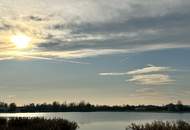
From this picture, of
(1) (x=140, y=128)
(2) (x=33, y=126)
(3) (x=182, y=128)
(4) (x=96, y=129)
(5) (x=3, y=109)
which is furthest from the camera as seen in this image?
(5) (x=3, y=109)

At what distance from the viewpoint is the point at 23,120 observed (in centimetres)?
4056

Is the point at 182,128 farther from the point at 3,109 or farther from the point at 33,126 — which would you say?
the point at 3,109

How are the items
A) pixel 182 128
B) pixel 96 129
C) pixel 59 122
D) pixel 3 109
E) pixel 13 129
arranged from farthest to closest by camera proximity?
pixel 3 109
pixel 96 129
pixel 59 122
pixel 13 129
pixel 182 128

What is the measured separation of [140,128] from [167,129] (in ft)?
8.50

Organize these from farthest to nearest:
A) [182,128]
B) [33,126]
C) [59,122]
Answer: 1. [59,122]
2. [33,126]
3. [182,128]

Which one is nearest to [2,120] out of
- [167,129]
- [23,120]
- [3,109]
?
[23,120]

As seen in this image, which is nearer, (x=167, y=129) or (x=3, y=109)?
(x=167, y=129)

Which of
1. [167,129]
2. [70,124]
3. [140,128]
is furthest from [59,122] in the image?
[167,129]

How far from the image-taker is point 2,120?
41031 mm

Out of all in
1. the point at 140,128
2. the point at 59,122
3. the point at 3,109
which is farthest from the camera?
the point at 3,109

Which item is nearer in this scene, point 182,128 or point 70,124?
point 182,128

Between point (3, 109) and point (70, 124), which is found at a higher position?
point (3, 109)

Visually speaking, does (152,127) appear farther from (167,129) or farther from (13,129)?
(13,129)

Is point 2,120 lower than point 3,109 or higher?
lower
